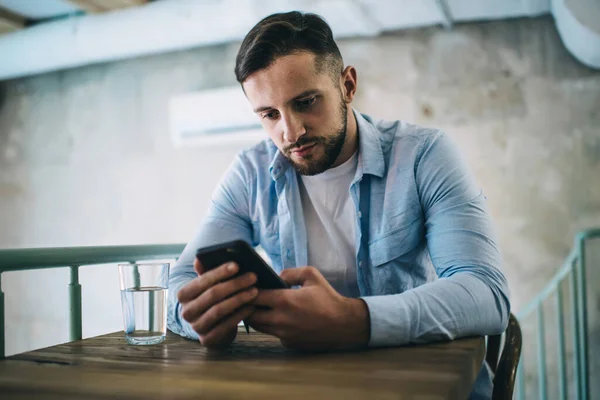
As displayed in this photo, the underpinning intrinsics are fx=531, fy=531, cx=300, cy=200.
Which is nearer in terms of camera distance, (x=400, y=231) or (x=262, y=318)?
(x=262, y=318)

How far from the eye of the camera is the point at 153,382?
Answer: 74 centimetres

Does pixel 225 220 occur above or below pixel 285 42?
below

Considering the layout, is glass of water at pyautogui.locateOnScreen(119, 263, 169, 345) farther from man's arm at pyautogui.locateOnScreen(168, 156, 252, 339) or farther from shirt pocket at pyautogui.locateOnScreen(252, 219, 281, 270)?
shirt pocket at pyautogui.locateOnScreen(252, 219, 281, 270)

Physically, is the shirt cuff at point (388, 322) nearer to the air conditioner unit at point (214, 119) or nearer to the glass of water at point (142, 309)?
the glass of water at point (142, 309)

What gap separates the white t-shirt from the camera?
4.62 feet

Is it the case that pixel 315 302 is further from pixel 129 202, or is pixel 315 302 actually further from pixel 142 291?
pixel 129 202

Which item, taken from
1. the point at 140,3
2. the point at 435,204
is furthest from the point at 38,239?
the point at 435,204

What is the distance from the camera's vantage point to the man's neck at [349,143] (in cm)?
154

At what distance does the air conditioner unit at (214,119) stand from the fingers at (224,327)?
10.8 feet

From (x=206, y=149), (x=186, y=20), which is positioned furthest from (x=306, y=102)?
(x=206, y=149)

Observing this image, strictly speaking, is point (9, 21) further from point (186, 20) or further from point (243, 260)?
point (243, 260)

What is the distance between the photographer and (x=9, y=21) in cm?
416

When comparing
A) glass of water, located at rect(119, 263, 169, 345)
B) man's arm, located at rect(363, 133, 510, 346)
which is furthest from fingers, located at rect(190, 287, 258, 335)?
man's arm, located at rect(363, 133, 510, 346)

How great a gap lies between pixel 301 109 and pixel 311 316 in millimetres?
641
